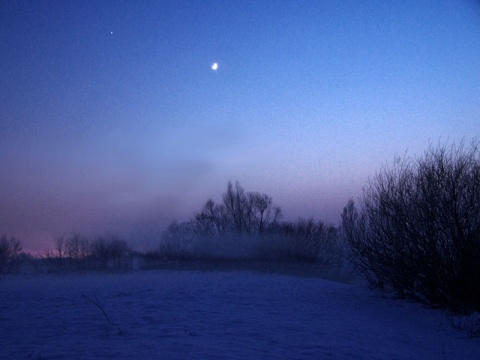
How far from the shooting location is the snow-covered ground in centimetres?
689

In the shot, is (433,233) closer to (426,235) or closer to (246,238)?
(426,235)

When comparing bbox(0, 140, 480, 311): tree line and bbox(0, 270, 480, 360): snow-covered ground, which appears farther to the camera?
bbox(0, 140, 480, 311): tree line

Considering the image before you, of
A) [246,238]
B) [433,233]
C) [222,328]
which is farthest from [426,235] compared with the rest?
[246,238]

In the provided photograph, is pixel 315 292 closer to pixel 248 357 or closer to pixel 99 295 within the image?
pixel 99 295

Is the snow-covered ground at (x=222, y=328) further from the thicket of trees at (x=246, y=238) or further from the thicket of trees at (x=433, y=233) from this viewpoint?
the thicket of trees at (x=246, y=238)

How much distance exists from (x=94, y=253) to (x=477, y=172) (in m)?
34.0

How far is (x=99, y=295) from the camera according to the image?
1537cm

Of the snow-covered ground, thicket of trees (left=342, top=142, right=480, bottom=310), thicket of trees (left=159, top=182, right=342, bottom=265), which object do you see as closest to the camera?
the snow-covered ground

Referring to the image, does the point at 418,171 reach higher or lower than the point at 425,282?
higher

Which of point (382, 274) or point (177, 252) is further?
point (177, 252)

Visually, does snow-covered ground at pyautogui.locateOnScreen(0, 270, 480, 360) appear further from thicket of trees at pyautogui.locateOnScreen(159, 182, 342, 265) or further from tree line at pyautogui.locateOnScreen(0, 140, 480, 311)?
thicket of trees at pyautogui.locateOnScreen(159, 182, 342, 265)

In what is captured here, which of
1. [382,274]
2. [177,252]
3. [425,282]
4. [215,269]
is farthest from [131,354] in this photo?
[177,252]

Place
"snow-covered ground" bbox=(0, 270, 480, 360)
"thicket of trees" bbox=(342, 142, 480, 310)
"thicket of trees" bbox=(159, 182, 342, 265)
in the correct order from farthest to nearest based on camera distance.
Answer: "thicket of trees" bbox=(159, 182, 342, 265) → "thicket of trees" bbox=(342, 142, 480, 310) → "snow-covered ground" bbox=(0, 270, 480, 360)

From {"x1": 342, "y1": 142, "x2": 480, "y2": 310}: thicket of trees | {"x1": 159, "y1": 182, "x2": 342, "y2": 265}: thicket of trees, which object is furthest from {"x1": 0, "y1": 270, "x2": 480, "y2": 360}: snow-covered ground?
{"x1": 159, "y1": 182, "x2": 342, "y2": 265}: thicket of trees
